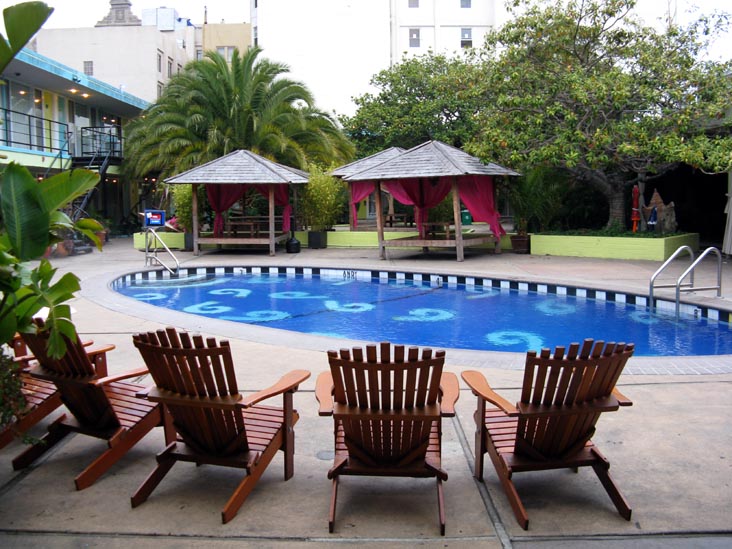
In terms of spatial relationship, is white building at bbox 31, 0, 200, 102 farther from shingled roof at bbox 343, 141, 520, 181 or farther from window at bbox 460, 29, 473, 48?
shingled roof at bbox 343, 141, 520, 181

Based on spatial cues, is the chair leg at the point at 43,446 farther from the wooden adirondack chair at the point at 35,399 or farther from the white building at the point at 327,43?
the white building at the point at 327,43

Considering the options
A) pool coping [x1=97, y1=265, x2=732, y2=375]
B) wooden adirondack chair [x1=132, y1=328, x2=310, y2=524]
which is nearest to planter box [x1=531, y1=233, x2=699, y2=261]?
pool coping [x1=97, y1=265, x2=732, y2=375]

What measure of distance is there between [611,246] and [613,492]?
47.0 ft

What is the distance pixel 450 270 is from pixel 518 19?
6.32 meters

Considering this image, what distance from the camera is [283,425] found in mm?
3859

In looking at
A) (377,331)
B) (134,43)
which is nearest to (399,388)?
(377,331)

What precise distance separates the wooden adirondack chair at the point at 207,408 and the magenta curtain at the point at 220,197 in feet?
54.6

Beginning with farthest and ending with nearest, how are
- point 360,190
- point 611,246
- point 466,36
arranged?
point 466,36 → point 360,190 → point 611,246

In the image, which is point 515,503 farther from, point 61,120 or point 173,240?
point 61,120

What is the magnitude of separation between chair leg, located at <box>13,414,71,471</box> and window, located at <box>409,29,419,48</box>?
144 feet

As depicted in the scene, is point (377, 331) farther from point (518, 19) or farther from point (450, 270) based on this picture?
point (518, 19)

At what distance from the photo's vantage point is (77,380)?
3855mm

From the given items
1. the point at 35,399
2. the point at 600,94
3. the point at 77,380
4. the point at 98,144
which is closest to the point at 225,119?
the point at 98,144

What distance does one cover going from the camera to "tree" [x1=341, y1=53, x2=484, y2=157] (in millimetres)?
28734
